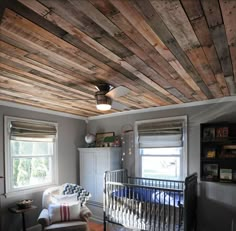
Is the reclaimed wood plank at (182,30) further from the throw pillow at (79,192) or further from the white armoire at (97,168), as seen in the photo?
the throw pillow at (79,192)

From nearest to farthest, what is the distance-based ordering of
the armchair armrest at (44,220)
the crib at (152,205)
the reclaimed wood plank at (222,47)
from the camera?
the reclaimed wood plank at (222,47) → the crib at (152,205) → the armchair armrest at (44,220)

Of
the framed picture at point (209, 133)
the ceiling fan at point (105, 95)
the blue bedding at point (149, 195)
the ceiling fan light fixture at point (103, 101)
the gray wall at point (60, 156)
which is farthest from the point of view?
the gray wall at point (60, 156)

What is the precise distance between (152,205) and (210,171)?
115 centimetres

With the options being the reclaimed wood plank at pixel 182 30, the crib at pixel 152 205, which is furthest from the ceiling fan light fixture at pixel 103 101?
the crib at pixel 152 205

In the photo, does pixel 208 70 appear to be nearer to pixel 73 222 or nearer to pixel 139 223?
pixel 139 223

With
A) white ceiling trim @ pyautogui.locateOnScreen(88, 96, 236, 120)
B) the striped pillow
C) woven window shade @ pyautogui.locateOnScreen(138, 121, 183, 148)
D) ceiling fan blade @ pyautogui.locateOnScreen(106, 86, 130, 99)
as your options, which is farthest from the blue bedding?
ceiling fan blade @ pyautogui.locateOnScreen(106, 86, 130, 99)

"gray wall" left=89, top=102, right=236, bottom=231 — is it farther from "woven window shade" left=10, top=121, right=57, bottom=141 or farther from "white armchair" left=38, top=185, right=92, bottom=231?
"woven window shade" left=10, top=121, right=57, bottom=141

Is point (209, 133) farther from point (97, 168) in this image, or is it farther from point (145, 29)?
point (145, 29)

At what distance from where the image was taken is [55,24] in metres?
1.46

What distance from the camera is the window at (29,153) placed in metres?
3.82

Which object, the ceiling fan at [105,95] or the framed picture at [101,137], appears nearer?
the ceiling fan at [105,95]

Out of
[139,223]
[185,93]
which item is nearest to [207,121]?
[185,93]

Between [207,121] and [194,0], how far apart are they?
2.89m

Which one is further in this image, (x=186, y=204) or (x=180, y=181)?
Answer: (x=180, y=181)
